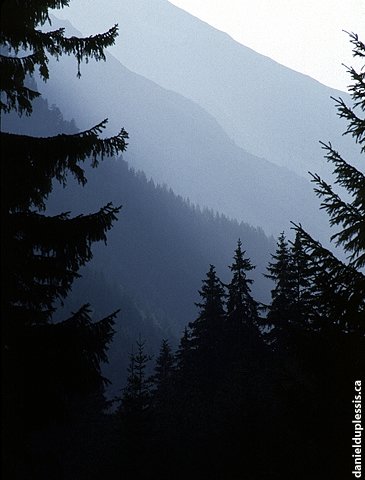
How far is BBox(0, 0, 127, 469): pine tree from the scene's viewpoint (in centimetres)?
640

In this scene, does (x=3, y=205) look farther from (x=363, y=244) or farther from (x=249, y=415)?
(x=249, y=415)

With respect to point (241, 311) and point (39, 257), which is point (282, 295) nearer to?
point (241, 311)

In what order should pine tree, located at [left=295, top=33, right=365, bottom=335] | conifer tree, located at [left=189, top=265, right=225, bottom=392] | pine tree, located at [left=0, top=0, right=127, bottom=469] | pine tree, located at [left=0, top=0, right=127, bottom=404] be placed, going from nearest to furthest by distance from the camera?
pine tree, located at [left=0, top=0, right=127, bottom=469], pine tree, located at [left=0, top=0, right=127, bottom=404], pine tree, located at [left=295, top=33, right=365, bottom=335], conifer tree, located at [left=189, top=265, right=225, bottom=392]

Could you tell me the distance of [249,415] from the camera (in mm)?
16547

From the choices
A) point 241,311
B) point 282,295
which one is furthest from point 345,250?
point 241,311

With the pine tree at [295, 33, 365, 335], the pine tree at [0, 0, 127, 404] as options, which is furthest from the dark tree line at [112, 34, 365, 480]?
the pine tree at [0, 0, 127, 404]

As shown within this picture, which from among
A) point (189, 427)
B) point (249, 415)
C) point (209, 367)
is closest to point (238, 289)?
point (209, 367)

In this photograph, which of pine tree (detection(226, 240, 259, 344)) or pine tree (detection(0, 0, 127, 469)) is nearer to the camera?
pine tree (detection(0, 0, 127, 469))

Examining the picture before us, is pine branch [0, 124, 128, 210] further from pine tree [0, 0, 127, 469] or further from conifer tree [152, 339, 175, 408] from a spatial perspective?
conifer tree [152, 339, 175, 408]

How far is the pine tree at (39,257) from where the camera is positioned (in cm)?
640

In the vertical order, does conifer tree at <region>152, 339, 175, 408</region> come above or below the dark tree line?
above

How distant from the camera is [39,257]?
6.98 meters

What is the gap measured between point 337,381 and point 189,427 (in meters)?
18.1

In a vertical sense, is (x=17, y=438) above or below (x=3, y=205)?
below
